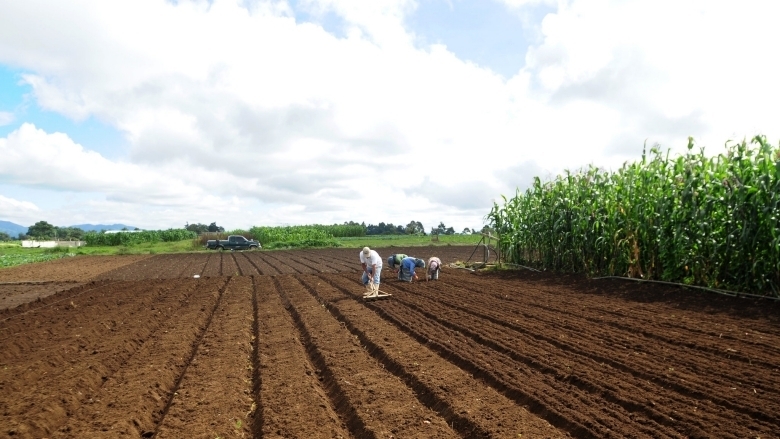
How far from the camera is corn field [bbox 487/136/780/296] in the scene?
12125mm

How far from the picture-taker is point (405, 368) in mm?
7598

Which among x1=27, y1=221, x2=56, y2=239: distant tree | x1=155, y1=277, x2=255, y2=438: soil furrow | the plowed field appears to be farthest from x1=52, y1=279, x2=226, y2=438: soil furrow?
x1=27, y1=221, x2=56, y2=239: distant tree

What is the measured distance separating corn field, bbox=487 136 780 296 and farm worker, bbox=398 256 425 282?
5.47 m

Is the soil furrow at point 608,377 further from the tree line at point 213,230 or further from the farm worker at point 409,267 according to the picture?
the tree line at point 213,230

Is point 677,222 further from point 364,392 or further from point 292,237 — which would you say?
point 292,237

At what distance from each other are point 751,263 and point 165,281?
66.8ft

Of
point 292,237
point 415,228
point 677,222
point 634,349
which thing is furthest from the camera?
point 415,228

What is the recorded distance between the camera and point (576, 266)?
19.7 m

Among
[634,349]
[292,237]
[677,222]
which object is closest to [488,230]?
[677,222]

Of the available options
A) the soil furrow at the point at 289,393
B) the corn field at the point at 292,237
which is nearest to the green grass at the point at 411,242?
the corn field at the point at 292,237

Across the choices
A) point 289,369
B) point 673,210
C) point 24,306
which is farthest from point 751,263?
point 24,306

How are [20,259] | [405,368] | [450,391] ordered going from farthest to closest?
[20,259] < [405,368] < [450,391]

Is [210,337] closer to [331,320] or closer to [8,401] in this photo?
[331,320]

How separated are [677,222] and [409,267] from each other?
8147 mm
